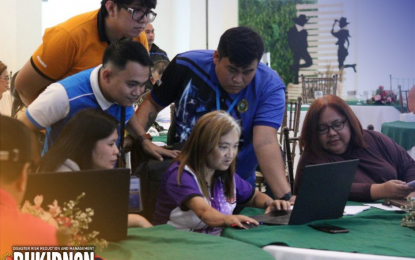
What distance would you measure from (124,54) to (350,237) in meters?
0.85

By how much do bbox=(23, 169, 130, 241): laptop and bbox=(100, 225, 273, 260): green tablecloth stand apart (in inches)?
1.7

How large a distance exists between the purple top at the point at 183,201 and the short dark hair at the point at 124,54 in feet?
1.30

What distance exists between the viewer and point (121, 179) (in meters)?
1.32

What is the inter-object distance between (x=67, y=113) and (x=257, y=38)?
739 millimetres

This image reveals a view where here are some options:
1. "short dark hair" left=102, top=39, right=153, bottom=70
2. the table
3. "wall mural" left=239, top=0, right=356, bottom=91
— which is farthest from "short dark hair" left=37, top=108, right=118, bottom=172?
"wall mural" left=239, top=0, right=356, bottom=91

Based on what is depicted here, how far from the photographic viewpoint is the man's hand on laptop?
7.29 feet

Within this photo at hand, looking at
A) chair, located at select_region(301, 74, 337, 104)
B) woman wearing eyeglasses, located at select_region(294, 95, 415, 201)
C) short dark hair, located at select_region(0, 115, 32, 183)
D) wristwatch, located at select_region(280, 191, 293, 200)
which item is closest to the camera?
short dark hair, located at select_region(0, 115, 32, 183)

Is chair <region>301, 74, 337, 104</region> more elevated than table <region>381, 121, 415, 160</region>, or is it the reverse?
chair <region>301, 74, 337, 104</region>

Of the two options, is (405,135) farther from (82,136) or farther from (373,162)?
(82,136)

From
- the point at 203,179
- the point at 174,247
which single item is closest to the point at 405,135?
the point at 203,179

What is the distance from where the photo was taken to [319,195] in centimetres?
188

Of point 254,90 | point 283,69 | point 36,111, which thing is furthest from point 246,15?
point 36,111

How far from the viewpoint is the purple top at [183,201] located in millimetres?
1952

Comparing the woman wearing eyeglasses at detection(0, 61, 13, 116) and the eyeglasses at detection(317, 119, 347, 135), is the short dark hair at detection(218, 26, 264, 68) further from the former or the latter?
the woman wearing eyeglasses at detection(0, 61, 13, 116)
